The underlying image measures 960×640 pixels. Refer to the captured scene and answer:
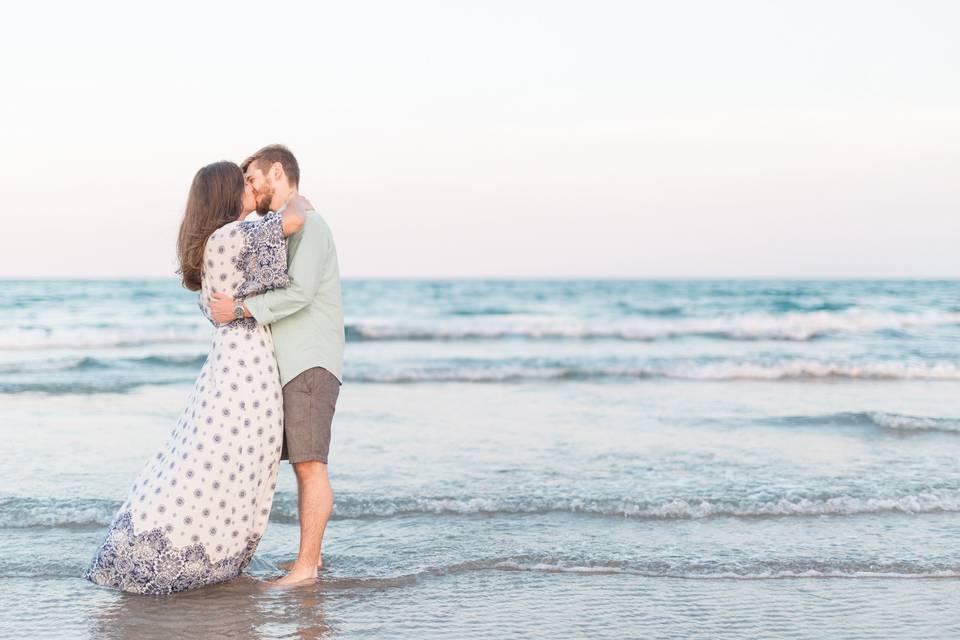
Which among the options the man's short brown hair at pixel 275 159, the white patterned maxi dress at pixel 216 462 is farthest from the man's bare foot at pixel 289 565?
the man's short brown hair at pixel 275 159

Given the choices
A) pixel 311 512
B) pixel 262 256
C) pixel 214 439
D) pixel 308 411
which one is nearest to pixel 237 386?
pixel 214 439

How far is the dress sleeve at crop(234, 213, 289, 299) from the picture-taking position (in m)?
4.13

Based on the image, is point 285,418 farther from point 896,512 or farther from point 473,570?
point 896,512

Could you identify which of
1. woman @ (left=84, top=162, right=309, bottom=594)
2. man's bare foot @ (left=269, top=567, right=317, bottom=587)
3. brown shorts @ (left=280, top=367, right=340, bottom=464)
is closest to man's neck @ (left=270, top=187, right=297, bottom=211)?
woman @ (left=84, top=162, right=309, bottom=594)

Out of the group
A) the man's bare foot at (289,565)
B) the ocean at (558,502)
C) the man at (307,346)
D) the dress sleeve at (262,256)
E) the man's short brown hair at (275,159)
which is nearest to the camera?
the ocean at (558,502)

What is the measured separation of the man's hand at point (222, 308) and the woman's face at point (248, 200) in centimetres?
40

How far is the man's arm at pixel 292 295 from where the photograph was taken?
4.16 m

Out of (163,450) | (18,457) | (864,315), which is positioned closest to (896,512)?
(163,450)

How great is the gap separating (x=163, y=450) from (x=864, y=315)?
27089 mm

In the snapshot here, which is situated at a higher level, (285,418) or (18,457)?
(285,418)

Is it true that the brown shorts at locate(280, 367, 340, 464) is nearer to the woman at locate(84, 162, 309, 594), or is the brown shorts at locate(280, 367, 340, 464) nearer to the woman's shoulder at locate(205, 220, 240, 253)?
the woman at locate(84, 162, 309, 594)

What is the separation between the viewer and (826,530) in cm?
536

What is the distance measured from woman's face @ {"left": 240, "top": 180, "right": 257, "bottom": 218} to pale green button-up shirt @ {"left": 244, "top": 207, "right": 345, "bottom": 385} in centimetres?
25

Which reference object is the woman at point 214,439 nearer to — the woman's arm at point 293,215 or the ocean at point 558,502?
the woman's arm at point 293,215
